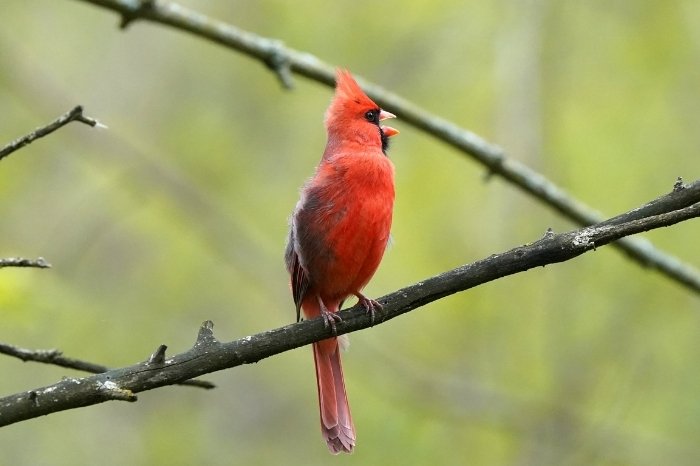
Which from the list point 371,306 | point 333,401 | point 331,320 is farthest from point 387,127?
point 331,320

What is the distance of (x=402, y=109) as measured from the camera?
5023mm

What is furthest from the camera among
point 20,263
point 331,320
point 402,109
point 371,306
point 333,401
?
point 402,109

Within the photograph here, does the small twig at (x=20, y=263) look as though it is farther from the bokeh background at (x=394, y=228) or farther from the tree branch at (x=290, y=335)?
the bokeh background at (x=394, y=228)

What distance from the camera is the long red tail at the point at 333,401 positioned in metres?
4.34

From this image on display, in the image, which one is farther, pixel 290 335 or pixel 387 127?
pixel 387 127

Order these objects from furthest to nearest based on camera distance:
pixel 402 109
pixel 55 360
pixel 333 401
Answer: pixel 402 109, pixel 333 401, pixel 55 360

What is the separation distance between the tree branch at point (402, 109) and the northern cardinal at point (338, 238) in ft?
1.46

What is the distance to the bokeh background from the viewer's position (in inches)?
266

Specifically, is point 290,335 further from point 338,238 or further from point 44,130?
point 338,238

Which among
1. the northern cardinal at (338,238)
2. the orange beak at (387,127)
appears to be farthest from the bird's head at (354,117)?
the northern cardinal at (338,238)

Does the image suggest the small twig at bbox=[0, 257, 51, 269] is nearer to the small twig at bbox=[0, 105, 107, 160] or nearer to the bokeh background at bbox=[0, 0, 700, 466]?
the small twig at bbox=[0, 105, 107, 160]

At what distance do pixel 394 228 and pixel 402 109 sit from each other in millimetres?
2868

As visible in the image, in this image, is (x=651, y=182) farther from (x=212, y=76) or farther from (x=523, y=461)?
(x=212, y=76)

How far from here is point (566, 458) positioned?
6.50 m
